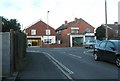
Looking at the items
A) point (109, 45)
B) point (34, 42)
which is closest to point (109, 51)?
point (109, 45)

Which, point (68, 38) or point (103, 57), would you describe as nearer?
point (103, 57)

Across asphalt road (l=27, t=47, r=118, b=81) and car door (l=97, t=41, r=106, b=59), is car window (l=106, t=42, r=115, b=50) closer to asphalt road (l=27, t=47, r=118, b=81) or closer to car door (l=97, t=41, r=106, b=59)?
car door (l=97, t=41, r=106, b=59)

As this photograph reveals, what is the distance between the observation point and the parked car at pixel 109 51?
1647 cm

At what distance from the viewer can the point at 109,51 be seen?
17.6 metres

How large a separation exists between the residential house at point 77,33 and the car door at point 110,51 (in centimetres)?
5298

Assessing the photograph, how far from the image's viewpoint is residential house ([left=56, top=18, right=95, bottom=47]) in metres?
74.4

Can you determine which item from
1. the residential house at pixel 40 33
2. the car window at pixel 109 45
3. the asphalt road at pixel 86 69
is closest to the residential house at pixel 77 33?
the residential house at pixel 40 33

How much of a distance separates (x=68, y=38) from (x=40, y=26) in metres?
9.95

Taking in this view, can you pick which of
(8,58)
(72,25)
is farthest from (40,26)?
(8,58)

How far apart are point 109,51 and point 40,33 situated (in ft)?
208

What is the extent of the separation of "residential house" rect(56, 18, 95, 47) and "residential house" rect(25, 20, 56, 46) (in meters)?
3.63

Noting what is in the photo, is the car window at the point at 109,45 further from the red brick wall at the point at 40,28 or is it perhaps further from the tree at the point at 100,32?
the red brick wall at the point at 40,28

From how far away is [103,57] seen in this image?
736 inches

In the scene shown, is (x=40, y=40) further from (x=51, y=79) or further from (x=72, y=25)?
(x=51, y=79)
